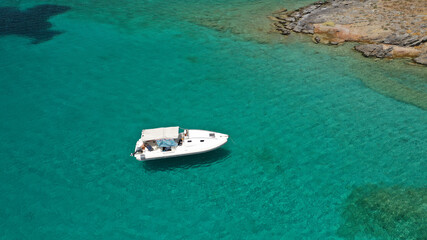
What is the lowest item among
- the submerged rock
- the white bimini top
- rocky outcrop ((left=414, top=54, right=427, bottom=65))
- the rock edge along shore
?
the submerged rock

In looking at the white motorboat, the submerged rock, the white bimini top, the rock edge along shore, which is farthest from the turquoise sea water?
the rock edge along shore

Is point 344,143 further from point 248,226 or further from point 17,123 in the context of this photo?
point 17,123

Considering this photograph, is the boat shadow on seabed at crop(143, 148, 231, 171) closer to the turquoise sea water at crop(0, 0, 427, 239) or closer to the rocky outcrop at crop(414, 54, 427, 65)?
the turquoise sea water at crop(0, 0, 427, 239)

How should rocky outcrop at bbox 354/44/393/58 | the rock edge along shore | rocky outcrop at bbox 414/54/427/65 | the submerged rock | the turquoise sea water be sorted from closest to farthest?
the submerged rock, the turquoise sea water, rocky outcrop at bbox 414/54/427/65, rocky outcrop at bbox 354/44/393/58, the rock edge along shore

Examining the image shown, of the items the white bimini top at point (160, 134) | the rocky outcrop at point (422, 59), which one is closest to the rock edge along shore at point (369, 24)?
the rocky outcrop at point (422, 59)

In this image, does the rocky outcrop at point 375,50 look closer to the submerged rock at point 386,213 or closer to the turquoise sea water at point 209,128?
the turquoise sea water at point 209,128

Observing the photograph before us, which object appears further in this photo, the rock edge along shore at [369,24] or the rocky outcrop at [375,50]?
the rock edge along shore at [369,24]

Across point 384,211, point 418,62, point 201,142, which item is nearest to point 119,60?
point 201,142
